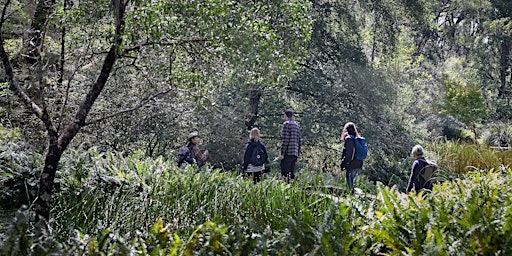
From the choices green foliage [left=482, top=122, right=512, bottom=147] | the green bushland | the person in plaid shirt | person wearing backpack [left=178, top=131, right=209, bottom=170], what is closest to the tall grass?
the person in plaid shirt

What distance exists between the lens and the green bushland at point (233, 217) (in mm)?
2777

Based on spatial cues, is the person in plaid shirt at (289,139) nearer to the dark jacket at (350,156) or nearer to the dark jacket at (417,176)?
the dark jacket at (350,156)

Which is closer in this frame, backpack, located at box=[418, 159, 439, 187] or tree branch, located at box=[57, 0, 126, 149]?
tree branch, located at box=[57, 0, 126, 149]

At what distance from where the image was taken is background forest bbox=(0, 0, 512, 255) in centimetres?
374

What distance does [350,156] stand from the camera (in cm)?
913

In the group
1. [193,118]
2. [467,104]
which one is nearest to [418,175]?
[193,118]

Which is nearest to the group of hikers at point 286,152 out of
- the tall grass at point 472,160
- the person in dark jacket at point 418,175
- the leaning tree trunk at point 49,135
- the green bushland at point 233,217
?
the person in dark jacket at point 418,175

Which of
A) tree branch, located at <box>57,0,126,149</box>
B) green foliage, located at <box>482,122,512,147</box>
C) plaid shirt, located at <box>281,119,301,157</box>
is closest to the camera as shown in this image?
tree branch, located at <box>57,0,126,149</box>

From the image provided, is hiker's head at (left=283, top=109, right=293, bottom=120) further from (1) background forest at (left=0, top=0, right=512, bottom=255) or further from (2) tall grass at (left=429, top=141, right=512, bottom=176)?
(2) tall grass at (left=429, top=141, right=512, bottom=176)

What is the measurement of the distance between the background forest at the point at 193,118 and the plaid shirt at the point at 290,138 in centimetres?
94

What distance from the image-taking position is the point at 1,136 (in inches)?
279

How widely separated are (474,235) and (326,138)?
38.0 ft

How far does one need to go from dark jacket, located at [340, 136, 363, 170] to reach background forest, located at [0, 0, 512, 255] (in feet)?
1.67

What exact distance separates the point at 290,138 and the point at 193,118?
2292 mm
